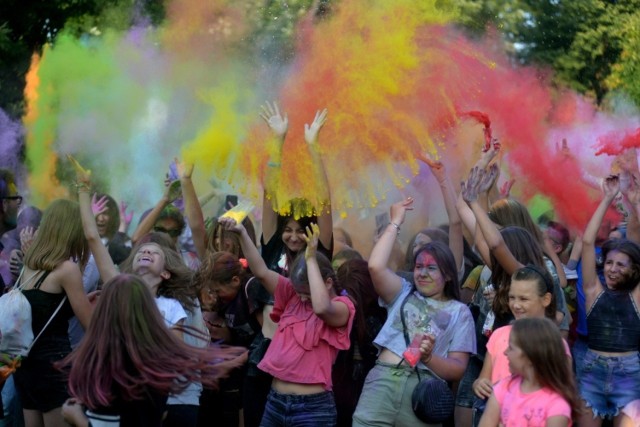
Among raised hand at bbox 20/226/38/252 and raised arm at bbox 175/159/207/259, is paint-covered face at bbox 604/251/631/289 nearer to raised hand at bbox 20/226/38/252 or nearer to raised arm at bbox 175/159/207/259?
raised arm at bbox 175/159/207/259

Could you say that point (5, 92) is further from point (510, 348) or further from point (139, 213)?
point (510, 348)

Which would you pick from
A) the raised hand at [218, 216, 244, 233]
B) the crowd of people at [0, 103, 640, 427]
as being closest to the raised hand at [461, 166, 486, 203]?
the crowd of people at [0, 103, 640, 427]

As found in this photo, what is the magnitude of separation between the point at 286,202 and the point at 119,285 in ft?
8.30

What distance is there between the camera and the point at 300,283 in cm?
653

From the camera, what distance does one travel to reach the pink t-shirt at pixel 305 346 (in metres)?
6.48

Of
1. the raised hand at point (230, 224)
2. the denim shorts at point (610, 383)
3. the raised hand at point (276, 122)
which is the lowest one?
the denim shorts at point (610, 383)

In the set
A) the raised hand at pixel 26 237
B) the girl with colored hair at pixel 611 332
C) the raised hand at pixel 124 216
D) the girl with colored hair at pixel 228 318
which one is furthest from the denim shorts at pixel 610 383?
the raised hand at pixel 124 216

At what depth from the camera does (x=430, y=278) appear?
6520 mm

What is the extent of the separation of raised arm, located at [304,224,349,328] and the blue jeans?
0.47 meters

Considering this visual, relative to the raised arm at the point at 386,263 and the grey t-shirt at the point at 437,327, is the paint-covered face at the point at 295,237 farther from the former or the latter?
the grey t-shirt at the point at 437,327

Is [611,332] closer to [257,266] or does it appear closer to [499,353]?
[499,353]

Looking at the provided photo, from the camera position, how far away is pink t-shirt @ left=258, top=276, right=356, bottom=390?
21.2 ft

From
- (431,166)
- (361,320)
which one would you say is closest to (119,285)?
(361,320)

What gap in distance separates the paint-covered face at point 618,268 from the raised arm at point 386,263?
4.61 ft
